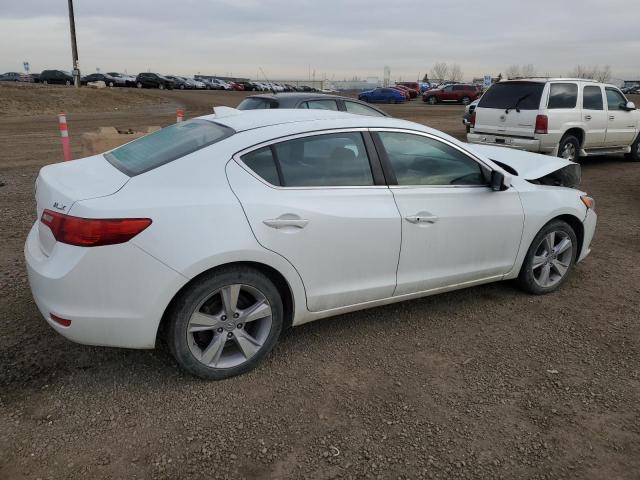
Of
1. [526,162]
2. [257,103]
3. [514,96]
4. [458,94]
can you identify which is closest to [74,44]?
[458,94]

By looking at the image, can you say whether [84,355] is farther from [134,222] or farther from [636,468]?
[636,468]

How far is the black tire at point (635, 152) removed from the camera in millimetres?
12297

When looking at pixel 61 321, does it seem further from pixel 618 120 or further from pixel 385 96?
pixel 385 96

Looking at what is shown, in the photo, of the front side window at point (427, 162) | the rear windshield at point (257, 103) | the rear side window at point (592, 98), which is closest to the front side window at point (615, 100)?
the rear side window at point (592, 98)

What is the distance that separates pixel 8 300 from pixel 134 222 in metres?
2.13

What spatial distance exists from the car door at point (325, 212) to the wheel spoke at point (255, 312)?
0.29 metres

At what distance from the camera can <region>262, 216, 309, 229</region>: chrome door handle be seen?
3062mm

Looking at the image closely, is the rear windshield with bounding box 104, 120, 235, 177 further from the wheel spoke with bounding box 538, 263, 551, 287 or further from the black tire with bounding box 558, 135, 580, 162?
the black tire with bounding box 558, 135, 580, 162

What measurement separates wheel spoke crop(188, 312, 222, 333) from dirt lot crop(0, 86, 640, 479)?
393 mm

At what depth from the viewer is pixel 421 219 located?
3631 millimetres

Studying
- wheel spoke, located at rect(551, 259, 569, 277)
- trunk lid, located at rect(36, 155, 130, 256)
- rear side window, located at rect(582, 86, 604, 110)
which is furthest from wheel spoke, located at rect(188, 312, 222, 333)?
rear side window, located at rect(582, 86, 604, 110)

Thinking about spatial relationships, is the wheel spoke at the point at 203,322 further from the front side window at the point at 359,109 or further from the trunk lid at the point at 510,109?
the trunk lid at the point at 510,109

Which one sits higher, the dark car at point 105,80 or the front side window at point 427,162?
the dark car at point 105,80

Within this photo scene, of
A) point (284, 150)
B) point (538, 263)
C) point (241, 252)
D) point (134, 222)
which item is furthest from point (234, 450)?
point (538, 263)
